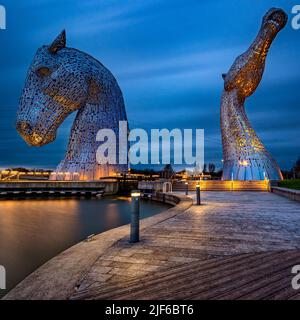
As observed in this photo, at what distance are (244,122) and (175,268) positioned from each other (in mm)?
28985

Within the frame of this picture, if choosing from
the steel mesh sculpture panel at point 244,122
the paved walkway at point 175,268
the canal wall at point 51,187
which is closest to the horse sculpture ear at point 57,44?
the canal wall at point 51,187

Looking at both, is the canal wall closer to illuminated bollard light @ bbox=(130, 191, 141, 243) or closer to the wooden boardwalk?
illuminated bollard light @ bbox=(130, 191, 141, 243)

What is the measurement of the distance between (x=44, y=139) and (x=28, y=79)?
608 cm

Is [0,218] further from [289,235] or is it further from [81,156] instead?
[81,156]

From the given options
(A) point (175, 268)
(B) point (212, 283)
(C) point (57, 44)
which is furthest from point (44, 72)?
(B) point (212, 283)

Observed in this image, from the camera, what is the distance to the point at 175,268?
3.44 m

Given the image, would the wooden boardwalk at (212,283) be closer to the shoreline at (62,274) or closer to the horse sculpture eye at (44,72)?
the shoreline at (62,274)

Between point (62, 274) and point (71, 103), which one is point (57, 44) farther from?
point (62, 274)

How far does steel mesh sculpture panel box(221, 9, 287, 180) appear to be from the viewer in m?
28.3

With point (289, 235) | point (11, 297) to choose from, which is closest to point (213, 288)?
point (11, 297)

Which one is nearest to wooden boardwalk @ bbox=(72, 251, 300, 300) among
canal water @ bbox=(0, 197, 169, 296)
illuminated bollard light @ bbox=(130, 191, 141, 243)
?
illuminated bollard light @ bbox=(130, 191, 141, 243)

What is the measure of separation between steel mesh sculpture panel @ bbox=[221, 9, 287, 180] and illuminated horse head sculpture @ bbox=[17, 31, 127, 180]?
12.8 meters

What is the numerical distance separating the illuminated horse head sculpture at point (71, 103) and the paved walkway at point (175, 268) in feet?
76.7

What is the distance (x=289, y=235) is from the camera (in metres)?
5.36
